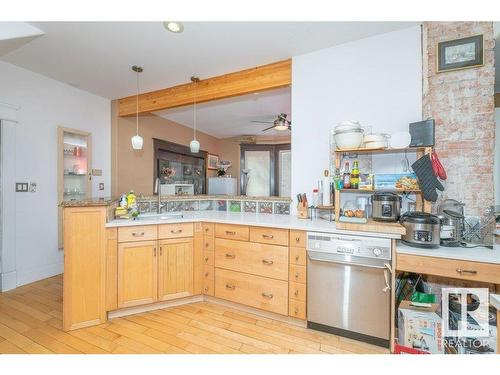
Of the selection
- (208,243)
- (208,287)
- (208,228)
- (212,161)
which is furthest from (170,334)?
(212,161)

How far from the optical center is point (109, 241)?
204cm

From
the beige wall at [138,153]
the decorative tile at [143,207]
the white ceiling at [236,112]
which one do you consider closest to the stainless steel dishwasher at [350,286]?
the decorative tile at [143,207]

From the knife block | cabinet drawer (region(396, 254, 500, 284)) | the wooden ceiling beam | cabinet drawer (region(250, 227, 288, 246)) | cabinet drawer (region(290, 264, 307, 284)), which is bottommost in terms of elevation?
cabinet drawer (region(290, 264, 307, 284))

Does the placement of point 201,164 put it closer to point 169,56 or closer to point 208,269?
point 169,56

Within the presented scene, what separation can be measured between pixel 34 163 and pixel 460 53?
4628mm

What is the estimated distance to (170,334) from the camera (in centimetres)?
185

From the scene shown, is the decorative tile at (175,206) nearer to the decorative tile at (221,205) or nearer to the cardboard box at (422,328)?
the decorative tile at (221,205)

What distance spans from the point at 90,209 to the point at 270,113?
341 cm

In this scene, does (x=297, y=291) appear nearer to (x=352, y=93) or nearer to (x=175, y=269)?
(x=175, y=269)

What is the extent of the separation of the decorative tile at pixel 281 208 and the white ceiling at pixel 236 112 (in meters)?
1.59

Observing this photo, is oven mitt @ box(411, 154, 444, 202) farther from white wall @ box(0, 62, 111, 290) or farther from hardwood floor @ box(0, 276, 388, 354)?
white wall @ box(0, 62, 111, 290)

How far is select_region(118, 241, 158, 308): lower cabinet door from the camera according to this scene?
2.08 m

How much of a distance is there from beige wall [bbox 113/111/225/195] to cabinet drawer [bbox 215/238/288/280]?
252 centimetres

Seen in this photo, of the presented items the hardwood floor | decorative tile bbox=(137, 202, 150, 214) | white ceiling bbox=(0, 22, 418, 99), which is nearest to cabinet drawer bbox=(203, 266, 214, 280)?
the hardwood floor
